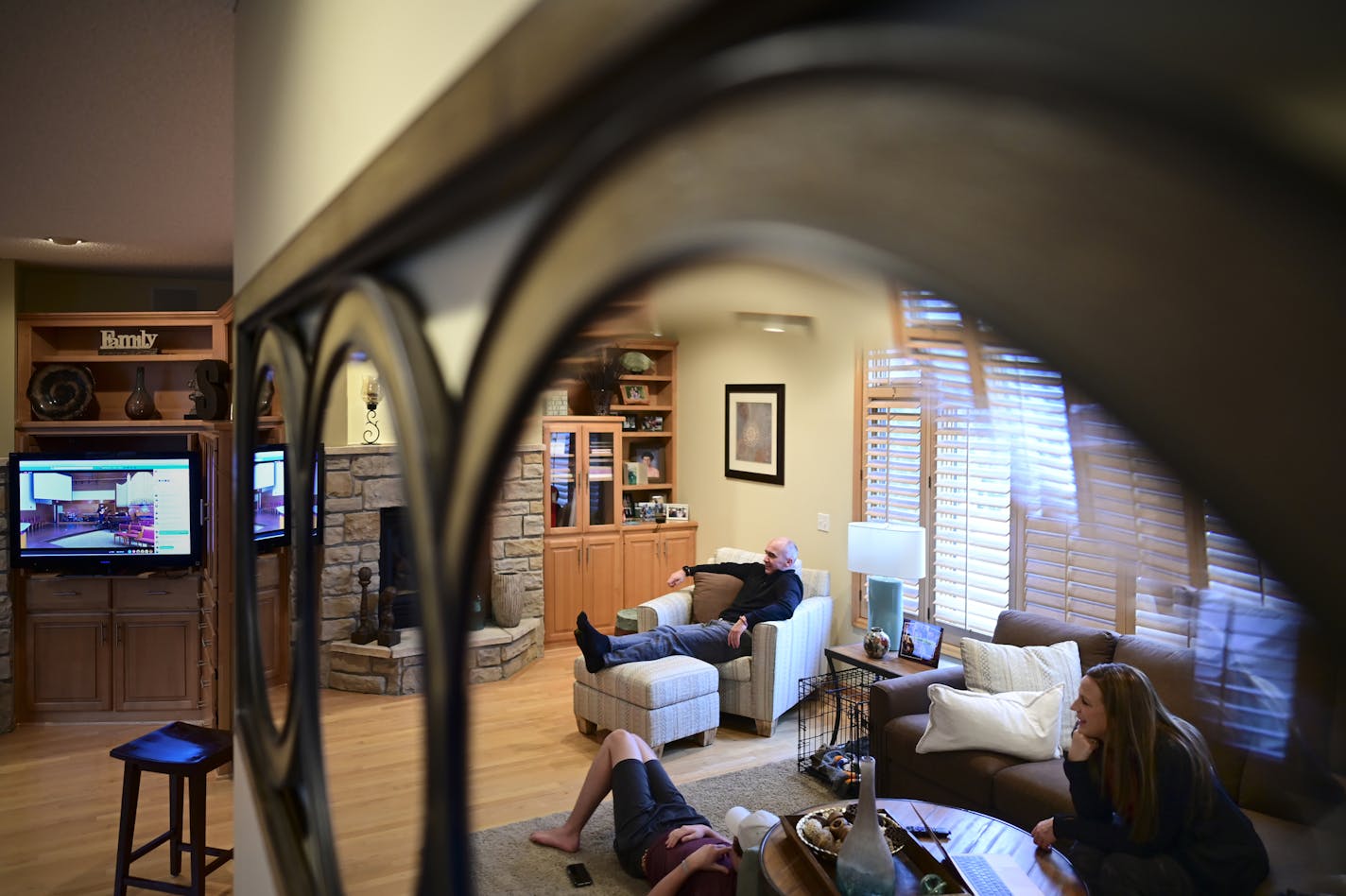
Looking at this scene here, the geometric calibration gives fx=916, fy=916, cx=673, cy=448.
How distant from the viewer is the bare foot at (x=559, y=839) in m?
2.78

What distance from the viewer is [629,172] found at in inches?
10.9

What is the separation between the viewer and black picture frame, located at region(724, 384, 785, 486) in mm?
309

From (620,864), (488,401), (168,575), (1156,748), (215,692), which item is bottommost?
(620,864)

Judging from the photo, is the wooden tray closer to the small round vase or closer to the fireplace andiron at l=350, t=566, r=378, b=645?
the small round vase

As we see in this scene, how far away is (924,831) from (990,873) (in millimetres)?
258

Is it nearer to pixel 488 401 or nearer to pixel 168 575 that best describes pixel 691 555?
pixel 168 575

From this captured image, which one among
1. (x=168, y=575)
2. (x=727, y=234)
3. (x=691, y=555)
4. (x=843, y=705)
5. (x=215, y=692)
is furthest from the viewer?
(x=691, y=555)

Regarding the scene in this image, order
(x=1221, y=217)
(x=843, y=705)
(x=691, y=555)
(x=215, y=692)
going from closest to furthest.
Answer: (x=1221, y=217) → (x=215, y=692) → (x=843, y=705) → (x=691, y=555)

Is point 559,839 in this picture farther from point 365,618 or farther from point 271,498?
point 365,618

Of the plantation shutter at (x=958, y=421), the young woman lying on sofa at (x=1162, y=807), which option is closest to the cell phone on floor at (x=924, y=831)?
the young woman lying on sofa at (x=1162, y=807)

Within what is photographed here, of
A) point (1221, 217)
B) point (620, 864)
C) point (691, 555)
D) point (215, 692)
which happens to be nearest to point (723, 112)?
point (1221, 217)

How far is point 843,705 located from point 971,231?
13.5ft

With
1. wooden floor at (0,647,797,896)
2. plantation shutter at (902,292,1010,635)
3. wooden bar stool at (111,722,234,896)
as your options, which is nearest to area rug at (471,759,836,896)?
wooden floor at (0,647,797,896)

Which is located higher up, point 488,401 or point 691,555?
point 488,401
